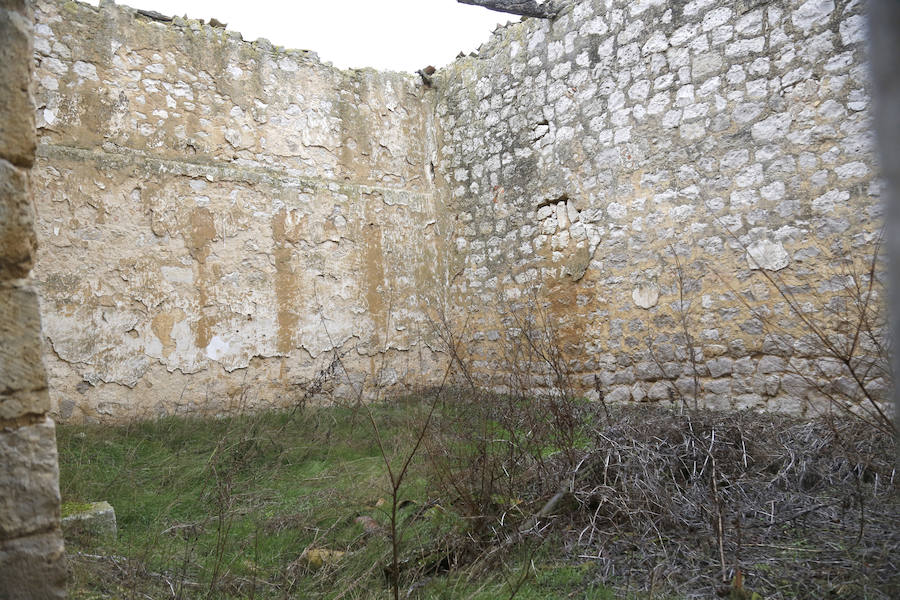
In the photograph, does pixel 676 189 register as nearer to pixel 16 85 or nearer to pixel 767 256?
pixel 767 256

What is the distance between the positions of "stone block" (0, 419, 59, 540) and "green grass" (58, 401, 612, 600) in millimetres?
723

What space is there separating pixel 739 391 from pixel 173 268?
476 cm

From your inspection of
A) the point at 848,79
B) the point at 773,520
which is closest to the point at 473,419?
the point at 773,520

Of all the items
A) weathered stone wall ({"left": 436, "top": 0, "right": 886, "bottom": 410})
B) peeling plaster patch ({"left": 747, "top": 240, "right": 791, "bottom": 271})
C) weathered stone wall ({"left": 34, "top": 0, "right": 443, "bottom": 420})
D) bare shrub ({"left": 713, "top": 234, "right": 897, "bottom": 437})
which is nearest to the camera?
bare shrub ({"left": 713, "top": 234, "right": 897, "bottom": 437})

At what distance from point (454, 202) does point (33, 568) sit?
581 cm

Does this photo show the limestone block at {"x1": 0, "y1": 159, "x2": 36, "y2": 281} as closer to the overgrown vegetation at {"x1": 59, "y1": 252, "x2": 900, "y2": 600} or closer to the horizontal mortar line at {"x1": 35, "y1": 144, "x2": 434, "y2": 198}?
the overgrown vegetation at {"x1": 59, "y1": 252, "x2": 900, "y2": 600}

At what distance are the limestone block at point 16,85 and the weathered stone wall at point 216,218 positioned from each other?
12.6 ft

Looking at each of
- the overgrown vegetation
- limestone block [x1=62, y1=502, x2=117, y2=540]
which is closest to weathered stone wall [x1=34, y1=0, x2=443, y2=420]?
the overgrown vegetation

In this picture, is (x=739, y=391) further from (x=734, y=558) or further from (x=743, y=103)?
(x=734, y=558)

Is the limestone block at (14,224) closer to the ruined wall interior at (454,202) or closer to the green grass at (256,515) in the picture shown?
the green grass at (256,515)

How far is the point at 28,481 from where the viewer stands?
1.34 metres

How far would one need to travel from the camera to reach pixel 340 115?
20.7 ft

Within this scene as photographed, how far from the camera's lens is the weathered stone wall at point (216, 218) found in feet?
15.7

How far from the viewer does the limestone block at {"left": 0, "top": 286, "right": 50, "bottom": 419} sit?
132 cm
